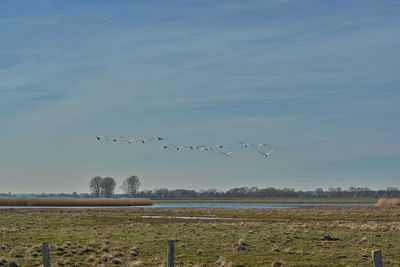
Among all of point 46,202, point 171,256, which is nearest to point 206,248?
point 171,256

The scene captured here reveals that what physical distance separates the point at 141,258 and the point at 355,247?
43.5ft

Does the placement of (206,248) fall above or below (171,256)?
A: below

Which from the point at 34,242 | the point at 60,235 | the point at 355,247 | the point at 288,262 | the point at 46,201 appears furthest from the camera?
the point at 46,201

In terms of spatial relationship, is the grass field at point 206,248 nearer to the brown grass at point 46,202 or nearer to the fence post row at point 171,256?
the fence post row at point 171,256

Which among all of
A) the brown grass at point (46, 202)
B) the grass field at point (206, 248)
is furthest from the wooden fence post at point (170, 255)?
the brown grass at point (46, 202)

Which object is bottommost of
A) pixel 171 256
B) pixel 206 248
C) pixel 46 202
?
pixel 206 248

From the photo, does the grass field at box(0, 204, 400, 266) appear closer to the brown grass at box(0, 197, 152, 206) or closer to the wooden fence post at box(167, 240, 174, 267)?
the wooden fence post at box(167, 240, 174, 267)

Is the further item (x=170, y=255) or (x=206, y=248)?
(x=206, y=248)

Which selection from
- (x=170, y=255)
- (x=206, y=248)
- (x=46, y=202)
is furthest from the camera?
(x=46, y=202)

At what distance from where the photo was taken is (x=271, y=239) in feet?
109

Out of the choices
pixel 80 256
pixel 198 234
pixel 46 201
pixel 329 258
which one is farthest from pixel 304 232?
pixel 46 201

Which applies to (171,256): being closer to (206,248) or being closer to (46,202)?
(206,248)

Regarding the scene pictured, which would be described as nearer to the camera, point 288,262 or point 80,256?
point 288,262

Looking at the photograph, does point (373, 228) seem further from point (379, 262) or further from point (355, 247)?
point (379, 262)
